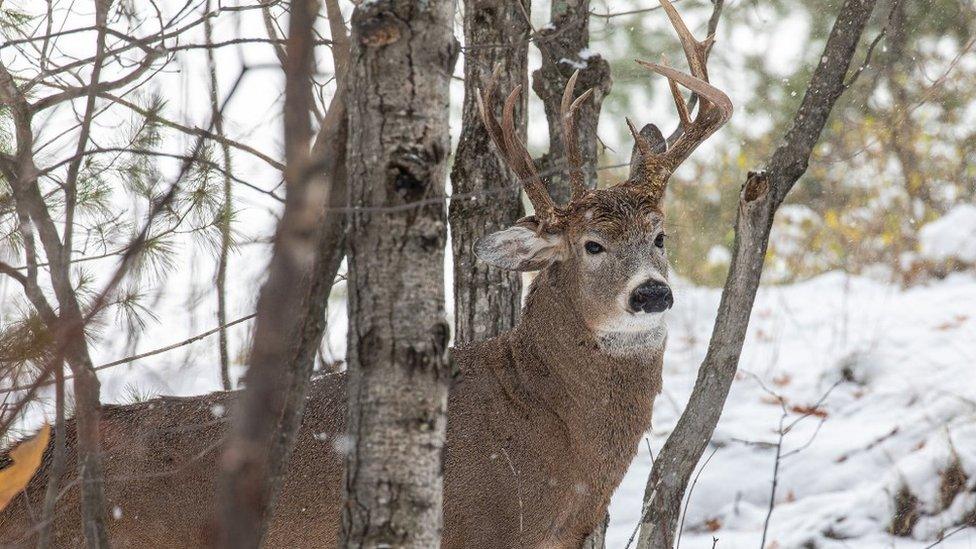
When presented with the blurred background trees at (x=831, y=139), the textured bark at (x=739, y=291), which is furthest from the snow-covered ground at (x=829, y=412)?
the blurred background trees at (x=831, y=139)

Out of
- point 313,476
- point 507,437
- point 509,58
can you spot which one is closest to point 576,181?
point 509,58

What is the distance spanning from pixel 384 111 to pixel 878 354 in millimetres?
7196

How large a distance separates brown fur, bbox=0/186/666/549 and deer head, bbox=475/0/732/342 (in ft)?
0.04

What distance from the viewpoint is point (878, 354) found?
8953 millimetres

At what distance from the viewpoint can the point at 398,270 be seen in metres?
2.80

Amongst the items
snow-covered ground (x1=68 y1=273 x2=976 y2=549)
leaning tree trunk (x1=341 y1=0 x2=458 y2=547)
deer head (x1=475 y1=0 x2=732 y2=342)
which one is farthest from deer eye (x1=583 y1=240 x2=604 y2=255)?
leaning tree trunk (x1=341 y1=0 x2=458 y2=547)

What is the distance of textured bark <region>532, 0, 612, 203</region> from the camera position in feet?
19.0

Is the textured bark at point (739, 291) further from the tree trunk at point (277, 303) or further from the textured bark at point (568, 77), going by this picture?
the tree trunk at point (277, 303)

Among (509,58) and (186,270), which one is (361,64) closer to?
(186,270)

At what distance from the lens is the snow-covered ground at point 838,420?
20.6ft

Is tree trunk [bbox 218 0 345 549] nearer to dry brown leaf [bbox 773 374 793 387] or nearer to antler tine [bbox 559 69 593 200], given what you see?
antler tine [bbox 559 69 593 200]

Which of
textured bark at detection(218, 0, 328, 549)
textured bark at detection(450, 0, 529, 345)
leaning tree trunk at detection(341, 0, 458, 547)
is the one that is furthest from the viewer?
textured bark at detection(450, 0, 529, 345)

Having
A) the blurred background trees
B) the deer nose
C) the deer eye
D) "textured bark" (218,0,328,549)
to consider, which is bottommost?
"textured bark" (218,0,328,549)

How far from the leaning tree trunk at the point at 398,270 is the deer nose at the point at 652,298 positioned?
2.04m
